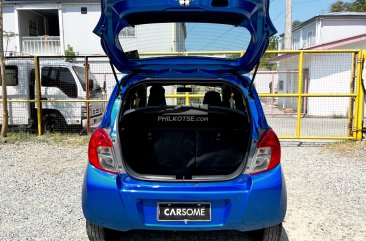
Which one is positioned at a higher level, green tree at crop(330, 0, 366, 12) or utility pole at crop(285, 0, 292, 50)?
green tree at crop(330, 0, 366, 12)

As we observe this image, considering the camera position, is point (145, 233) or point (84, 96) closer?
point (145, 233)

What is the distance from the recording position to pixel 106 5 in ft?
10.4

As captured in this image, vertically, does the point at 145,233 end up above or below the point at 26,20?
below

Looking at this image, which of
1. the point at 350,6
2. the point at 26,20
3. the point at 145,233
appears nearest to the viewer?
the point at 145,233

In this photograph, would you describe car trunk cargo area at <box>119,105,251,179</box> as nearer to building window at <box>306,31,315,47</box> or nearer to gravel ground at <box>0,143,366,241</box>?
gravel ground at <box>0,143,366,241</box>

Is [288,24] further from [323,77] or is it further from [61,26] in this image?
[61,26]

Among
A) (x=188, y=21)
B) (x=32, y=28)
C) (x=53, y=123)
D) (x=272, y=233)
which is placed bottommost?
(x=272, y=233)

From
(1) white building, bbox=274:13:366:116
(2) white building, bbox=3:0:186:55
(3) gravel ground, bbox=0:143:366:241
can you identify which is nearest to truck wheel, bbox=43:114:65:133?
(3) gravel ground, bbox=0:143:366:241

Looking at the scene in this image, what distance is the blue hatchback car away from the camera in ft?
8.81

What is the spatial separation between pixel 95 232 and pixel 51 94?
22.0ft

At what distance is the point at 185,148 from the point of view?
3.15 meters

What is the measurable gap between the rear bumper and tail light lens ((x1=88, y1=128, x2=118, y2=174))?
0.08 metres

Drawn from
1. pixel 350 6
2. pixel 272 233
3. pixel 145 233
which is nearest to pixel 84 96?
pixel 145 233

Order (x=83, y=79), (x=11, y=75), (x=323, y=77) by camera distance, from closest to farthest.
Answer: (x=11, y=75) → (x=83, y=79) → (x=323, y=77)
